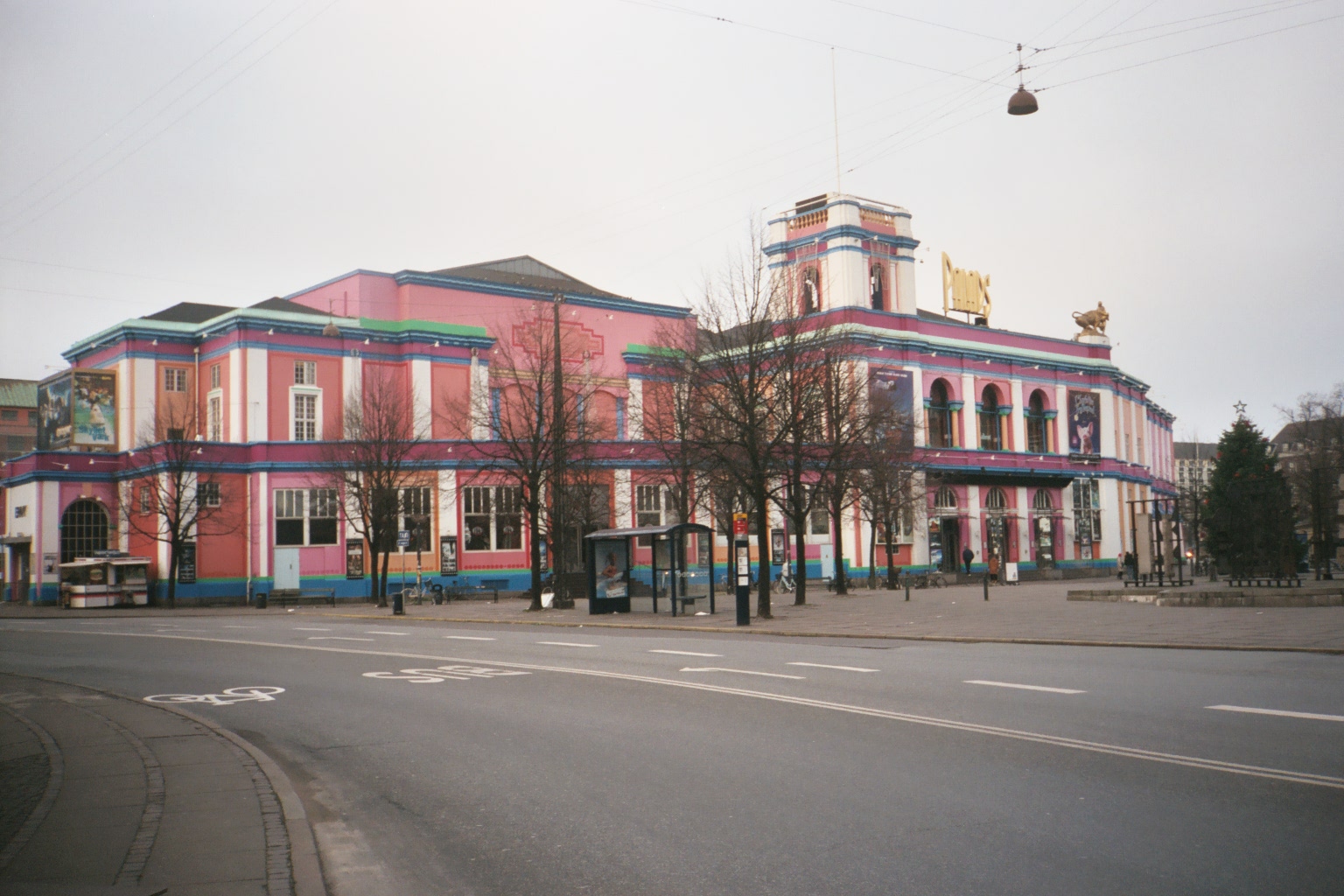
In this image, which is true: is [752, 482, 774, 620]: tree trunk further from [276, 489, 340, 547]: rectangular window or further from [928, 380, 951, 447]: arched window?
[928, 380, 951, 447]: arched window

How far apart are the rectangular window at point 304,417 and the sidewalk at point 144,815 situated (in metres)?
46.0

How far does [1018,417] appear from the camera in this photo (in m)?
72.2

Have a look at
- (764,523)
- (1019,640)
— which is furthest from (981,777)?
(764,523)

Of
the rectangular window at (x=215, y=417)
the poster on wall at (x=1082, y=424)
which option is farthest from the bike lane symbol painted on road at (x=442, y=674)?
the poster on wall at (x=1082, y=424)

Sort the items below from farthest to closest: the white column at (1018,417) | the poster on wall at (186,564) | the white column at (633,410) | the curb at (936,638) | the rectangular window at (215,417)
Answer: the white column at (1018,417)
the rectangular window at (215,417)
the poster on wall at (186,564)
the white column at (633,410)
the curb at (936,638)

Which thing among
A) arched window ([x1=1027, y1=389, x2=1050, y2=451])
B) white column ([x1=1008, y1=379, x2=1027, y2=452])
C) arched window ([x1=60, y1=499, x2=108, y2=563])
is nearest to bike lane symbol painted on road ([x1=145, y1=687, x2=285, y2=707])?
arched window ([x1=60, y1=499, x2=108, y2=563])

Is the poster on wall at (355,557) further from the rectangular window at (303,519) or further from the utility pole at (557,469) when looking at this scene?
the utility pole at (557,469)

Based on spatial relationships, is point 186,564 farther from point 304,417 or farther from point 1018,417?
point 1018,417

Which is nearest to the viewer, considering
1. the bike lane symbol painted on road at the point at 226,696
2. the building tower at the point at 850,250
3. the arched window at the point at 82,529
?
the bike lane symbol painted on road at the point at 226,696

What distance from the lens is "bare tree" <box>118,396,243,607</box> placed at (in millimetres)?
50406

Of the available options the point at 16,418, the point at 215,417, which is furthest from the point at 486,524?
the point at 16,418

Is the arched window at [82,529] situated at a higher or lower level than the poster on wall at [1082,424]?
lower

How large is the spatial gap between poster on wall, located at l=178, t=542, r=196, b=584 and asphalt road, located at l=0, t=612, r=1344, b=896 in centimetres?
3753

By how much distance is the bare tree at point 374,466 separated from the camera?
4734 centimetres
